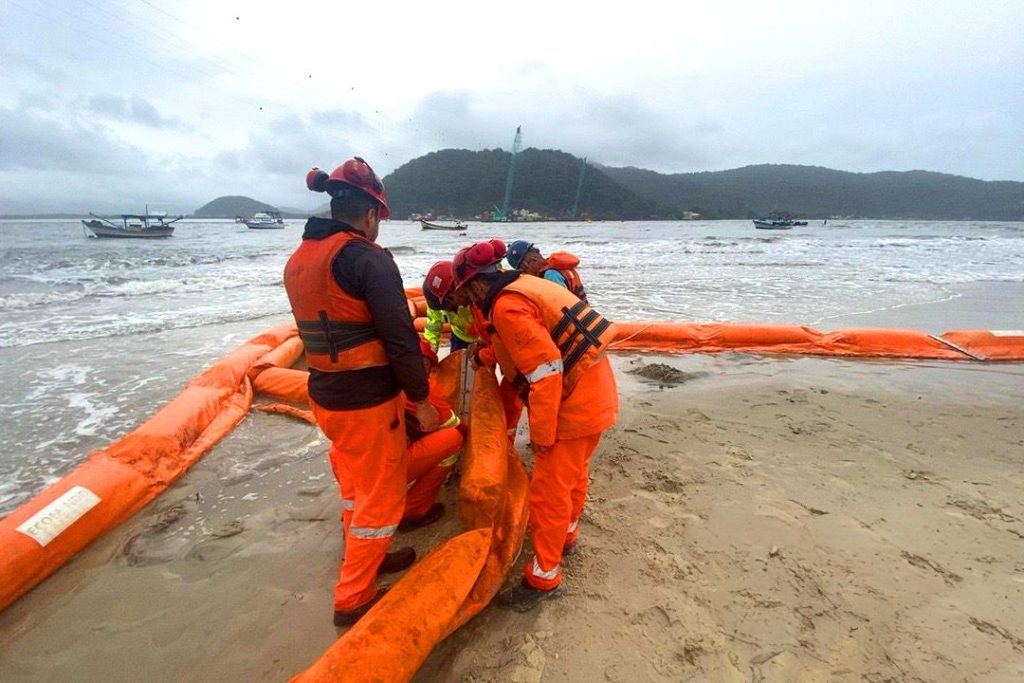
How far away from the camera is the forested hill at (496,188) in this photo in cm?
9444

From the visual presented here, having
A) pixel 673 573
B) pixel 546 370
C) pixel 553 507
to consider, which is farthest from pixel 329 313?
pixel 673 573

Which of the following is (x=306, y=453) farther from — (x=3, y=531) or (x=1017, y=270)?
(x=1017, y=270)

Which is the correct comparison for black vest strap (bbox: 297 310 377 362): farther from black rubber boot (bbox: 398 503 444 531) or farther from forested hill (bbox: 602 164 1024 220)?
forested hill (bbox: 602 164 1024 220)

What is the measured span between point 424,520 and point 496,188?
102m

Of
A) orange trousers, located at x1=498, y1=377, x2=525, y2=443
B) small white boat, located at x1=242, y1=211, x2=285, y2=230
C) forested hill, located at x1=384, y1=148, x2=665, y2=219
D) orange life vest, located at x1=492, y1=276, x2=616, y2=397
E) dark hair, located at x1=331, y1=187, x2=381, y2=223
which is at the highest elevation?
forested hill, located at x1=384, y1=148, x2=665, y2=219

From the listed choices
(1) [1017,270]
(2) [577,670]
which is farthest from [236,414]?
(1) [1017,270]

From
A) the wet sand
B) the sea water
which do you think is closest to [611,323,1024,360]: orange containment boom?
the wet sand

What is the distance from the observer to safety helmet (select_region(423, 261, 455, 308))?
7.66ft

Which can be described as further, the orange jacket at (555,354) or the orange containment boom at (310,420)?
the orange jacket at (555,354)

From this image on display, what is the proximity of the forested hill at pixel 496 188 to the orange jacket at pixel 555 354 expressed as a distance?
90940 millimetres

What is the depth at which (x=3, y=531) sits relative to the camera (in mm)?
2408

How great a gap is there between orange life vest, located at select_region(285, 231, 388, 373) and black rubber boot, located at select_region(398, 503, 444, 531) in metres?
1.24

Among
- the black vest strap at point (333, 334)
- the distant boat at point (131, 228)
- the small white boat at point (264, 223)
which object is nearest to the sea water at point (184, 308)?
the black vest strap at point (333, 334)

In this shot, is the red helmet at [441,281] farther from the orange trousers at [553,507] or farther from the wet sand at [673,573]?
the wet sand at [673,573]
